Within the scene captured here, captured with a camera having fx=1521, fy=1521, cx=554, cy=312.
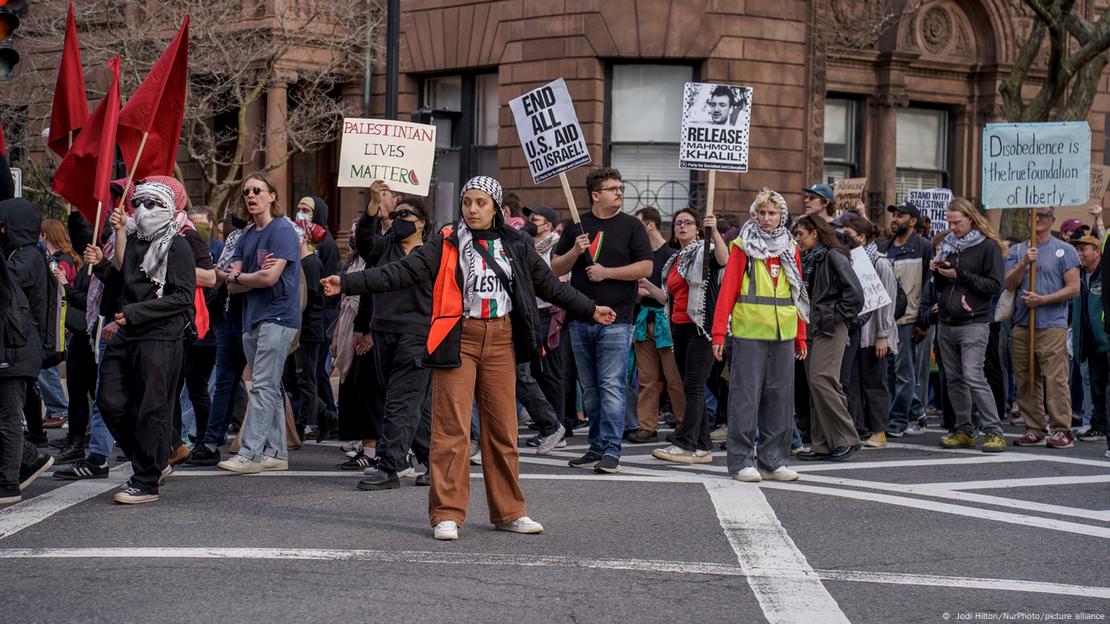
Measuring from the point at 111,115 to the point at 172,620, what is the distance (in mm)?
5755

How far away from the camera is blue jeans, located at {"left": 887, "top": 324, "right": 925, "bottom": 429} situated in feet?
47.8

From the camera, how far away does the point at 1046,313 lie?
45.9 feet

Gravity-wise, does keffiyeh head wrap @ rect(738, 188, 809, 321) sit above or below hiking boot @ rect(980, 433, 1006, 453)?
above

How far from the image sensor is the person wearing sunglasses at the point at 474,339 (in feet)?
26.6

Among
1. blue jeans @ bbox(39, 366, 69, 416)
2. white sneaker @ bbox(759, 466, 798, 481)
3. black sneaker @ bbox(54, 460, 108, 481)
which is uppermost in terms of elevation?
blue jeans @ bbox(39, 366, 69, 416)

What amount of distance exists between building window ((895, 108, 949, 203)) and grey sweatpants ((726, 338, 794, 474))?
18706mm

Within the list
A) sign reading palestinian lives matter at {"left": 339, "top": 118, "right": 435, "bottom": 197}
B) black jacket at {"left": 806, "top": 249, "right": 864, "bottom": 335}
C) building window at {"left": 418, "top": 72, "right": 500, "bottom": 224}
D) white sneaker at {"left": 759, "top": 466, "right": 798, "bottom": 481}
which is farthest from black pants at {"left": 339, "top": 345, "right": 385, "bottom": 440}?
building window at {"left": 418, "top": 72, "right": 500, "bottom": 224}

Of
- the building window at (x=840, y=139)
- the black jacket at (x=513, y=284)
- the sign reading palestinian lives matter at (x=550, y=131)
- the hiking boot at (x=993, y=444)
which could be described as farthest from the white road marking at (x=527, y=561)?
the building window at (x=840, y=139)

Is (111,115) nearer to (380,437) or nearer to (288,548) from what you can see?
(380,437)

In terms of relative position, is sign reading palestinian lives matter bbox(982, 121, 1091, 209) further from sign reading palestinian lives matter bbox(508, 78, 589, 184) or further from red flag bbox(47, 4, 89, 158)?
red flag bbox(47, 4, 89, 158)

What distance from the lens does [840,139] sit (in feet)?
92.0

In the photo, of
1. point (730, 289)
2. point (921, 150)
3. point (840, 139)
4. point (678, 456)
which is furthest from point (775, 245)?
point (921, 150)

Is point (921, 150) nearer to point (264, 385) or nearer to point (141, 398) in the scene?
point (264, 385)

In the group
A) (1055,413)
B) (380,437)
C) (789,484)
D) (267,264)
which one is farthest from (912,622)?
(1055,413)
